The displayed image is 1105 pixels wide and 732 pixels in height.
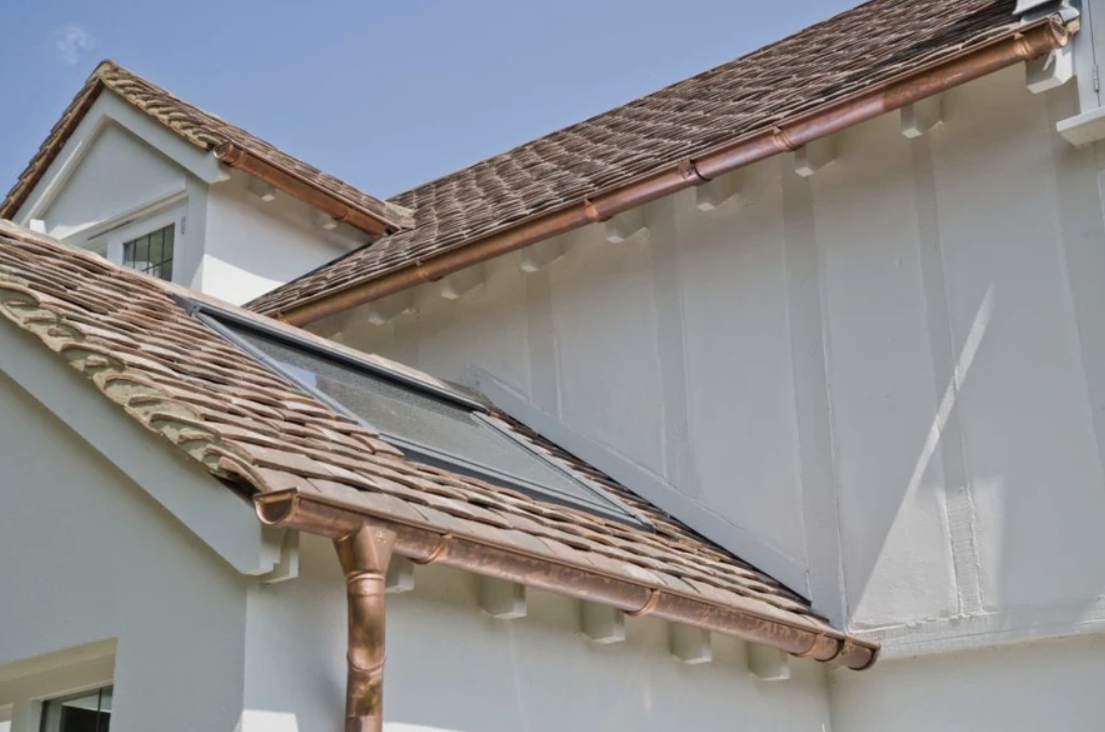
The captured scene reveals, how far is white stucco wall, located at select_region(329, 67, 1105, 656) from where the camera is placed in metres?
7.04

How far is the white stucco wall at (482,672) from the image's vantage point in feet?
15.4

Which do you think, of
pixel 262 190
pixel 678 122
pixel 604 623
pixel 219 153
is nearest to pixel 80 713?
pixel 604 623

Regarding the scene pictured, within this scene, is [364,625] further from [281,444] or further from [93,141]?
[93,141]

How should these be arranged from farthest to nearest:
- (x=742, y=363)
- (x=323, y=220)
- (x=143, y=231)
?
(x=143, y=231) → (x=323, y=220) → (x=742, y=363)

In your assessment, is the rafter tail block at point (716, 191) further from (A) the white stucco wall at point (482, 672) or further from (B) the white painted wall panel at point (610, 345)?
(A) the white stucco wall at point (482, 672)

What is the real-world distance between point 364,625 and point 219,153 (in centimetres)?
768

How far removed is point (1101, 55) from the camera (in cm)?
714

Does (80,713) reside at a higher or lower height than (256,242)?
lower

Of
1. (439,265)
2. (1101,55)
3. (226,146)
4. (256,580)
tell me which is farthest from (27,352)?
(226,146)

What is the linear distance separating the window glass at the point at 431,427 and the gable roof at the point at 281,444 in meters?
0.23

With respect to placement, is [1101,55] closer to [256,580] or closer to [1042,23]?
[1042,23]

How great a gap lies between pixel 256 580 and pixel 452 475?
1.45 meters

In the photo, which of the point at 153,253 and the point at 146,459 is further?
the point at 153,253

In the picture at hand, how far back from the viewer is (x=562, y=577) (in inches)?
212
